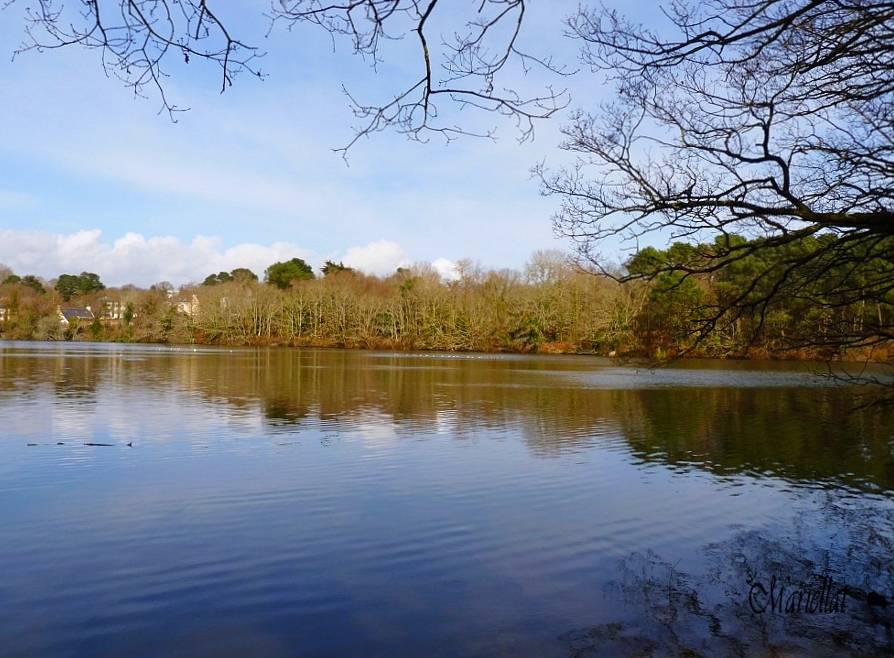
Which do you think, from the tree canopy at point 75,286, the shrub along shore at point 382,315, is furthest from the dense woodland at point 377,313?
the tree canopy at point 75,286

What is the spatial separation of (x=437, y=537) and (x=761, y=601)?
3.18 m

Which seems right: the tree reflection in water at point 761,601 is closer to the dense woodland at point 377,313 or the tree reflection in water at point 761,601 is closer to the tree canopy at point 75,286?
the dense woodland at point 377,313

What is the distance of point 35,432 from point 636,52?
1303 cm

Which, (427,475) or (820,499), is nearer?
(820,499)

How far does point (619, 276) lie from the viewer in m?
5.98

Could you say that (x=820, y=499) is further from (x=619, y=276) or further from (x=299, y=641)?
(x=299, y=641)

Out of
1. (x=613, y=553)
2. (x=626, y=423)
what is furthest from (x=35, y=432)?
(x=626, y=423)

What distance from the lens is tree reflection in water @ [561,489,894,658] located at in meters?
5.12

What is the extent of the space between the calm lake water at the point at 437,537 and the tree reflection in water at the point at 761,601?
0.03 metres

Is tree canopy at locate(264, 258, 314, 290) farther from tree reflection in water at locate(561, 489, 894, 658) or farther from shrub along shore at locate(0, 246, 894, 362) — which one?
tree reflection in water at locate(561, 489, 894, 658)

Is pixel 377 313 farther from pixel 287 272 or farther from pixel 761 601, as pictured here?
pixel 761 601

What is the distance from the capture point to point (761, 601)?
19.4 feet

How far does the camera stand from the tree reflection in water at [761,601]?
512cm

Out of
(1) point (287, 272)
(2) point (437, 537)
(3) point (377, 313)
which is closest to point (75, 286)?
(1) point (287, 272)
